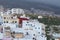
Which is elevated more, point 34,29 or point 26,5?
A: point 26,5

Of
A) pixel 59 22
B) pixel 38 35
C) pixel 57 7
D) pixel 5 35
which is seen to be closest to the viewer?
pixel 5 35

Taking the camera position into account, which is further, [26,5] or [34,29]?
Answer: [26,5]

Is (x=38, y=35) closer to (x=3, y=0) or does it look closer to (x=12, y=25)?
(x=12, y=25)

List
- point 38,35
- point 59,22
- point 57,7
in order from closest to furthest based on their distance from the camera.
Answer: point 38,35 → point 59,22 → point 57,7

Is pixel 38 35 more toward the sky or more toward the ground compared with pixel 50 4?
more toward the ground

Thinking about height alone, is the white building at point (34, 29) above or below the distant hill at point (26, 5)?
below

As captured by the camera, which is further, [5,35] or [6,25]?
[6,25]

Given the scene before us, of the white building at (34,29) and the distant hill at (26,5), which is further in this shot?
the distant hill at (26,5)

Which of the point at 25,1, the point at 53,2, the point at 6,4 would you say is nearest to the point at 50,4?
the point at 53,2

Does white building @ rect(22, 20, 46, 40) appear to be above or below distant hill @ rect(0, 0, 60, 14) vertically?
below

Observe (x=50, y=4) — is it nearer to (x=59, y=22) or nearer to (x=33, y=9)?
(x=33, y=9)

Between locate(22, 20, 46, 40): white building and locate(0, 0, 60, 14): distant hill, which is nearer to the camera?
locate(22, 20, 46, 40): white building
